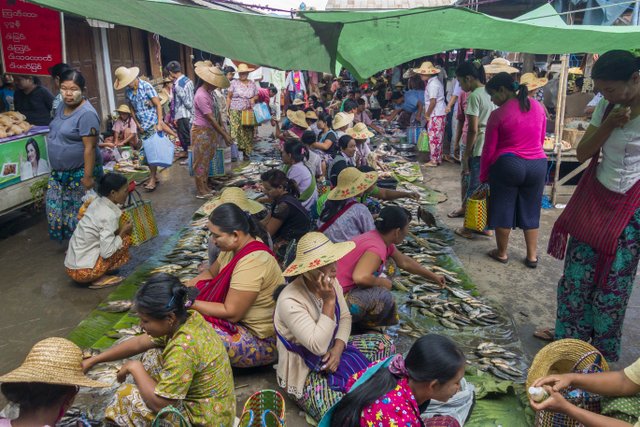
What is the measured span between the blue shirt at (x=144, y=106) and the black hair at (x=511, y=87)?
195 inches

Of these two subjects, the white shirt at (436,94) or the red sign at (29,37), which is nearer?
the red sign at (29,37)

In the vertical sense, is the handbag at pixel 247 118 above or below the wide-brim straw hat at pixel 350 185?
above

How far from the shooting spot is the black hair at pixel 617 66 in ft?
9.34

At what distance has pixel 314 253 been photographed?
2801mm

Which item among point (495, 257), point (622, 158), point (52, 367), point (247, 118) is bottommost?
point (495, 257)

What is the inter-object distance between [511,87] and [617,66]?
1981 mm

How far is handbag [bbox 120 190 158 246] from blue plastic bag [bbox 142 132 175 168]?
8.20ft

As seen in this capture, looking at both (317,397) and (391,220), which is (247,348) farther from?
(391,220)

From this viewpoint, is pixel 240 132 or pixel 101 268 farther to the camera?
pixel 240 132

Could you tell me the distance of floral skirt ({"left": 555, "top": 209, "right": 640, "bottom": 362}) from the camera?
10.2 feet

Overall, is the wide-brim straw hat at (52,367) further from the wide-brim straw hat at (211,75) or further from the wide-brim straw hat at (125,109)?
the wide-brim straw hat at (125,109)

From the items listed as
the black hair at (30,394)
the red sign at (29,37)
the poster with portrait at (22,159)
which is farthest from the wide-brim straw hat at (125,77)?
the black hair at (30,394)

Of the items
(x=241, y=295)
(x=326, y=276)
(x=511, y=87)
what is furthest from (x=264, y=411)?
(x=511, y=87)

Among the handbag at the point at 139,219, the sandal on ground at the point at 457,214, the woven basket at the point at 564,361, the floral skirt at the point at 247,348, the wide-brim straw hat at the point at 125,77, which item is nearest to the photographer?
the woven basket at the point at 564,361
